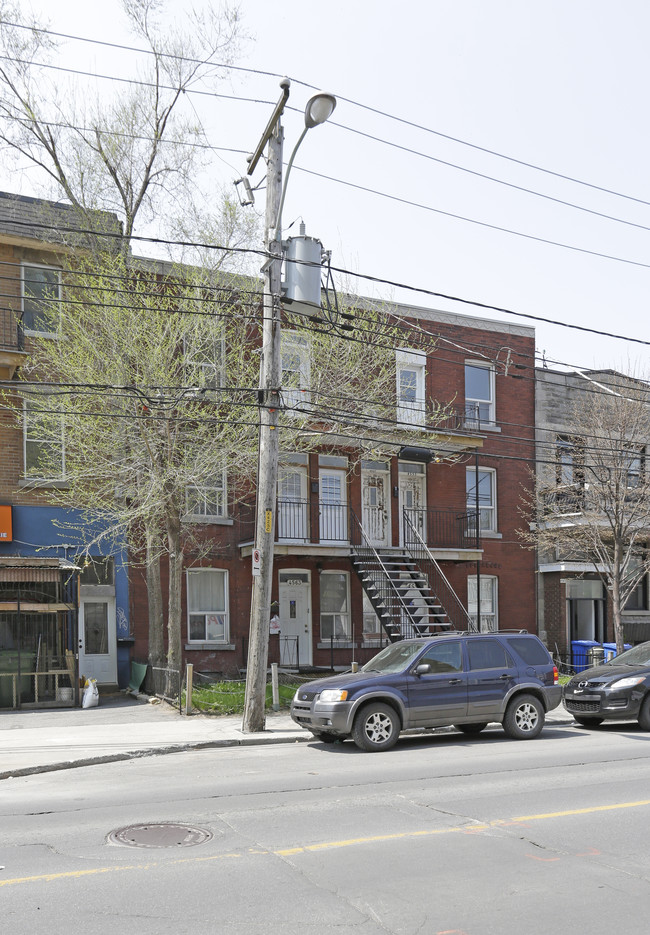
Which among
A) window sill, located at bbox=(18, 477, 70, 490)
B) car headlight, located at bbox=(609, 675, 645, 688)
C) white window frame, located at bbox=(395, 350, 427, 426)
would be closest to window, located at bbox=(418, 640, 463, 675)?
car headlight, located at bbox=(609, 675, 645, 688)

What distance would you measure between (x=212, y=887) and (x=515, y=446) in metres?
22.7

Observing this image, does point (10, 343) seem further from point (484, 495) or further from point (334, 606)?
point (484, 495)

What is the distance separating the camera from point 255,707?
49.0 ft

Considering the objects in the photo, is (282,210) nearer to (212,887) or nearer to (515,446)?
(212,887)

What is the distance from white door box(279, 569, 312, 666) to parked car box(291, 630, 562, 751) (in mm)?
9163

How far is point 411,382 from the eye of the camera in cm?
2552

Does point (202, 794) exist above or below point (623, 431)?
below

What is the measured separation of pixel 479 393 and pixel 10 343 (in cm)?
1349

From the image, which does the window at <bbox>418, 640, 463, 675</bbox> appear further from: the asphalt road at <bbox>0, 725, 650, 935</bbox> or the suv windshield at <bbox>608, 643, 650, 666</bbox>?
the suv windshield at <bbox>608, 643, 650, 666</bbox>

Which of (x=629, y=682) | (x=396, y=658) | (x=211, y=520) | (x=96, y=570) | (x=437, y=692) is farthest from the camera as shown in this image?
(x=211, y=520)

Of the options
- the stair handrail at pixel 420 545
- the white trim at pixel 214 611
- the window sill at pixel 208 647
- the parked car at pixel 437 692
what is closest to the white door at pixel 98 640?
the window sill at pixel 208 647

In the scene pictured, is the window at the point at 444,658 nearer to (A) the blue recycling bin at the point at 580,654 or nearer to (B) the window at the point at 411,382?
(B) the window at the point at 411,382

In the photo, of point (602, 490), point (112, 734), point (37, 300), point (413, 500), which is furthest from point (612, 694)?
point (37, 300)

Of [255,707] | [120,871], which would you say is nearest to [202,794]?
[120,871]
